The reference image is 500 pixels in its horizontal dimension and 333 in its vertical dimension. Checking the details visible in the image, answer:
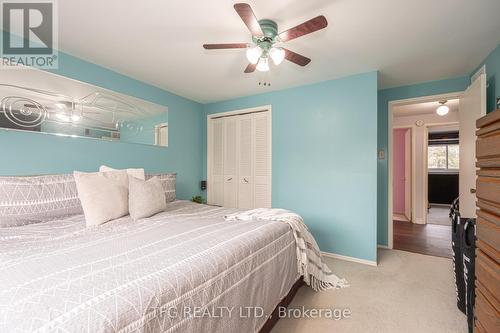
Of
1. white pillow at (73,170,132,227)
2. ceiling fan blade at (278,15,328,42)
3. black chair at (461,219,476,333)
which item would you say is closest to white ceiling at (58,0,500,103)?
ceiling fan blade at (278,15,328,42)

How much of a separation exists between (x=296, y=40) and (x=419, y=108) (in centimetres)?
356

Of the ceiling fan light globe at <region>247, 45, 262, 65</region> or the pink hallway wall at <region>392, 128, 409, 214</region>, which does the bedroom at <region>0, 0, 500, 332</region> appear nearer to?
the ceiling fan light globe at <region>247, 45, 262, 65</region>

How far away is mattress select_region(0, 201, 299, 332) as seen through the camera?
0.73m

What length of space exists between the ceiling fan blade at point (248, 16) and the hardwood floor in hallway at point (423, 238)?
11.6 feet

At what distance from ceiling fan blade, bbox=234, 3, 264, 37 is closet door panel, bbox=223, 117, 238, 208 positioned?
2.32 meters

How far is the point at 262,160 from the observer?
143 inches

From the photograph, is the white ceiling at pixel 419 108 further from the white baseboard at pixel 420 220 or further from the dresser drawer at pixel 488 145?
the dresser drawer at pixel 488 145

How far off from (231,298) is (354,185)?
2.30 meters

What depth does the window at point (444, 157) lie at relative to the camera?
7156 mm

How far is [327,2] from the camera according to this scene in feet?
5.27

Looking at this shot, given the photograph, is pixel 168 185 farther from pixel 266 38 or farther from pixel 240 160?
pixel 266 38

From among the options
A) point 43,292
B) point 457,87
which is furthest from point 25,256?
point 457,87

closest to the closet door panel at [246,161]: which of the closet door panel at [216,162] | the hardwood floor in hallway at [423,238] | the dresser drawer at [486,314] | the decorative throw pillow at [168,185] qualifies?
the closet door panel at [216,162]

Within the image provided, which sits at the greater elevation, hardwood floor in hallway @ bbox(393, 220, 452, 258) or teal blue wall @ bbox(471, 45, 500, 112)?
teal blue wall @ bbox(471, 45, 500, 112)
